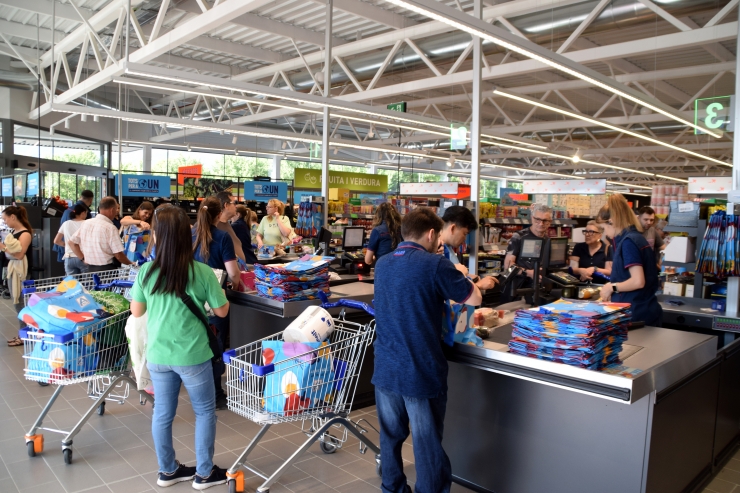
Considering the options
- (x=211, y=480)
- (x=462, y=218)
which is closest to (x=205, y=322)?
(x=211, y=480)

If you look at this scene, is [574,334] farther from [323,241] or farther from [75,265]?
Answer: [75,265]

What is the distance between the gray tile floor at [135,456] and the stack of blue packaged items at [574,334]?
120 cm

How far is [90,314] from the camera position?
3.79 metres

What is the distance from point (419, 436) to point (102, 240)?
460 centimetres

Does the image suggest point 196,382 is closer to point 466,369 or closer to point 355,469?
point 355,469

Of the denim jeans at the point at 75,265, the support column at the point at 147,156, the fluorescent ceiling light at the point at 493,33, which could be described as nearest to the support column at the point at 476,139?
the fluorescent ceiling light at the point at 493,33

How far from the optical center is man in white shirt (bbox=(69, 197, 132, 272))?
6.20m

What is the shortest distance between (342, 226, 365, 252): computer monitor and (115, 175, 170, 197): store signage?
8772 mm

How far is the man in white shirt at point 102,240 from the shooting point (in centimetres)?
620

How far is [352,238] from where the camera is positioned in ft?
25.2

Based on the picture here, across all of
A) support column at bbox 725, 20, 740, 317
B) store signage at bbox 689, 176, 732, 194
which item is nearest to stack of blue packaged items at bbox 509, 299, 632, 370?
support column at bbox 725, 20, 740, 317

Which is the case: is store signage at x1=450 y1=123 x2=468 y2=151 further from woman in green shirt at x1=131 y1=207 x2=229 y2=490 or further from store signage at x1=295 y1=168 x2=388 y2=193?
woman in green shirt at x1=131 y1=207 x2=229 y2=490

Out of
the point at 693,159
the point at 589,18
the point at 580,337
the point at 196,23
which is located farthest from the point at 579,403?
the point at 693,159

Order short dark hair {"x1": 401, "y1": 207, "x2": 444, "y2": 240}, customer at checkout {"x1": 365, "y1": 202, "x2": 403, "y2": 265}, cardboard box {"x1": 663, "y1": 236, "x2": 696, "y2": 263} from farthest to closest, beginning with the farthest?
customer at checkout {"x1": 365, "y1": 202, "x2": 403, "y2": 265}, cardboard box {"x1": 663, "y1": 236, "x2": 696, "y2": 263}, short dark hair {"x1": 401, "y1": 207, "x2": 444, "y2": 240}
